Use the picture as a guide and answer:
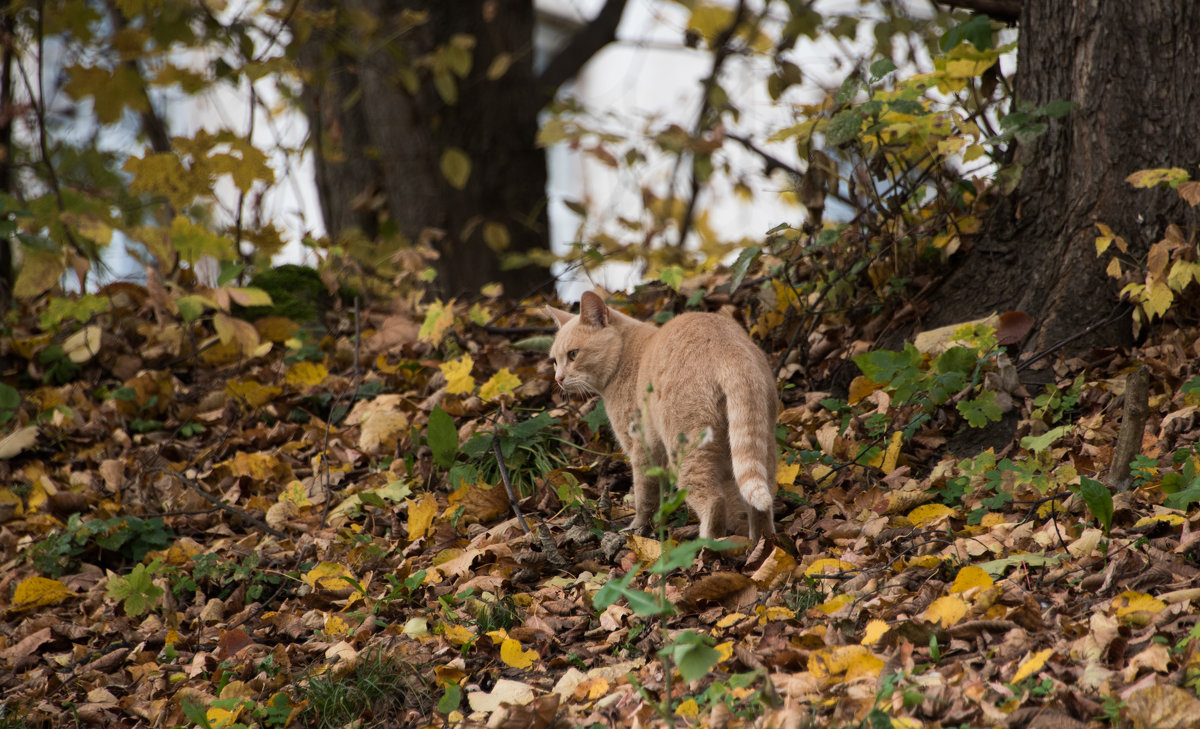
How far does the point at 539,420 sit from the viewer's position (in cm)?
393

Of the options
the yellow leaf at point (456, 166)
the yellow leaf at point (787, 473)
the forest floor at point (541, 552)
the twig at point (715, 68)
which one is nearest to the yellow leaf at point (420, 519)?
the forest floor at point (541, 552)

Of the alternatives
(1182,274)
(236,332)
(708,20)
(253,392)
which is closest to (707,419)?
(1182,274)

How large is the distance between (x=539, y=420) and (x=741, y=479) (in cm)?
127

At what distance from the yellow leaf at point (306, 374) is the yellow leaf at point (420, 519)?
150 cm

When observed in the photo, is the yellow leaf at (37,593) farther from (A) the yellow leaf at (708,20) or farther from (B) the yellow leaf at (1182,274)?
(A) the yellow leaf at (708,20)

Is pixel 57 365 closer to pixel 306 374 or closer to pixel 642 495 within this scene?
pixel 306 374

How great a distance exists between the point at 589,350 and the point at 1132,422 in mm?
1867

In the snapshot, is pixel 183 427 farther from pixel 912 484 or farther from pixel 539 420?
pixel 912 484

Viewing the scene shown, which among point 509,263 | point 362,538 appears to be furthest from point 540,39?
point 362,538

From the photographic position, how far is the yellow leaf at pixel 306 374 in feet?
16.0

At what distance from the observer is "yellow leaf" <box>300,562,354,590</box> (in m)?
3.40

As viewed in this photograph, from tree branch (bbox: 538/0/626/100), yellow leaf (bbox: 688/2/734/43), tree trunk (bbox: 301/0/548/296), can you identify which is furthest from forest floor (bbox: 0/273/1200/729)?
tree branch (bbox: 538/0/626/100)

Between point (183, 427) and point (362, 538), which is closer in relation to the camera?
point (362, 538)

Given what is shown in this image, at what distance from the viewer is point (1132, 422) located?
110 inches
